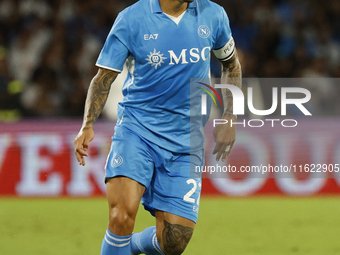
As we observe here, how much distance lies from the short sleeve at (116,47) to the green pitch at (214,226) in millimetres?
1829

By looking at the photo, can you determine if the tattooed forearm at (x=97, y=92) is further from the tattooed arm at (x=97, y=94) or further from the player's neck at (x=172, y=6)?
the player's neck at (x=172, y=6)

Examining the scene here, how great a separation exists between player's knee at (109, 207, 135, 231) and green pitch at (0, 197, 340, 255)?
1.37 m

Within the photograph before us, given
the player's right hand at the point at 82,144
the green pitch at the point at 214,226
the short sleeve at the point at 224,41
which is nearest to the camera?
the player's right hand at the point at 82,144

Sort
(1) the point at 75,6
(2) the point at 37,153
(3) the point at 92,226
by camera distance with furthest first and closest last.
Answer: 1. (1) the point at 75,6
2. (2) the point at 37,153
3. (3) the point at 92,226

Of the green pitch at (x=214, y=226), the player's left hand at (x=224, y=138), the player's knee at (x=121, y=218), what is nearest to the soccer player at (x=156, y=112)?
the player's knee at (x=121, y=218)

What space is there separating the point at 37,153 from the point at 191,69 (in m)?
3.96

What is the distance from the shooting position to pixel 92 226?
227 inches

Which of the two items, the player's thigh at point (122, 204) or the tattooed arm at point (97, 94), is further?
the tattooed arm at point (97, 94)

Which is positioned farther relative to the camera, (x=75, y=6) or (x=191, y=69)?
(x=75, y=6)

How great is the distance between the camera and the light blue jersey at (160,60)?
3.46 m

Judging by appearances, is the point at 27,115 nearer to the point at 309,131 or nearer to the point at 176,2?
the point at 309,131

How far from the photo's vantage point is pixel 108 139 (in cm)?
715

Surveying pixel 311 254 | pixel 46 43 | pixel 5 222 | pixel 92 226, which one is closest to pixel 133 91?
pixel 311 254

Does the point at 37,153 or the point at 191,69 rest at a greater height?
the point at 191,69
